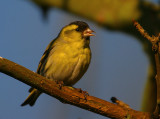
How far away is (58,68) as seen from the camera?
13.0ft

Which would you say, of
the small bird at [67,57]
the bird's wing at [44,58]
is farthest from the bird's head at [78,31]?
the bird's wing at [44,58]

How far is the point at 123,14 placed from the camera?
516cm

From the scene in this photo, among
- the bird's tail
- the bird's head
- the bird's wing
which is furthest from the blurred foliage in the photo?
the bird's tail

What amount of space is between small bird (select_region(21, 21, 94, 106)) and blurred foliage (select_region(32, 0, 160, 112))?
100 centimetres

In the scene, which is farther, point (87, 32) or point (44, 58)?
point (44, 58)

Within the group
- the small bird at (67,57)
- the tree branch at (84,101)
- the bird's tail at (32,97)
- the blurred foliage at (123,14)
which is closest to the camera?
the tree branch at (84,101)

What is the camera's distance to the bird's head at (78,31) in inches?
169

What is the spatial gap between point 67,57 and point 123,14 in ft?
5.33

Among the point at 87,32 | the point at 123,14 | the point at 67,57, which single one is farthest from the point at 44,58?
the point at 123,14

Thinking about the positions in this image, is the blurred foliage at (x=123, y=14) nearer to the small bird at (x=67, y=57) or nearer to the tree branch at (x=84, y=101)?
the small bird at (x=67, y=57)

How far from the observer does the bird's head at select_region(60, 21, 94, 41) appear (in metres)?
4.28

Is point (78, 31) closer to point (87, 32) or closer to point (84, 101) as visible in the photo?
point (87, 32)

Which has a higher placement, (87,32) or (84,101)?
(87,32)

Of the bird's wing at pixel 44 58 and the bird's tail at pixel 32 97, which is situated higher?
the bird's wing at pixel 44 58
